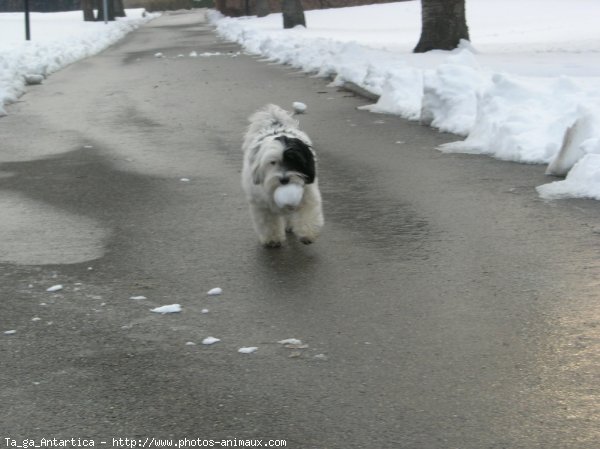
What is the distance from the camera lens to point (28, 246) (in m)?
6.78

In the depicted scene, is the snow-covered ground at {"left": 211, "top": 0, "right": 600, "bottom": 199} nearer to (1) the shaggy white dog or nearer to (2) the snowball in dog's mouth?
(1) the shaggy white dog

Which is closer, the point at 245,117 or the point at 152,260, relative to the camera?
the point at 152,260

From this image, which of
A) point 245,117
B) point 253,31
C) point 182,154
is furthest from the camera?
point 253,31

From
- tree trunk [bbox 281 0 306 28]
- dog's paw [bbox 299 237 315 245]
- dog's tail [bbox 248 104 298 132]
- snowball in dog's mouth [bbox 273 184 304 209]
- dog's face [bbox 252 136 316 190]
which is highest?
dog's tail [bbox 248 104 298 132]

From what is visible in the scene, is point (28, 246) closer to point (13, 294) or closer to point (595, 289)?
point (13, 294)

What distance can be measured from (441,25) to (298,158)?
12909mm

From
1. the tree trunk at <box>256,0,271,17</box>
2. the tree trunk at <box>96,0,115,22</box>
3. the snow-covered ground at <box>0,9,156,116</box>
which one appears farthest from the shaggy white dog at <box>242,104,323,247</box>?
the tree trunk at <box>96,0,115,22</box>

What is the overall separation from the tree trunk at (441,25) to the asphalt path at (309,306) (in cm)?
808

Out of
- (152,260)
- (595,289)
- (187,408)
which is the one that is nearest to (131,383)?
(187,408)

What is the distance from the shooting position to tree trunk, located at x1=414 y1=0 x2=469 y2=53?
17.8 metres

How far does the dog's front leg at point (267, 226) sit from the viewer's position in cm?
650

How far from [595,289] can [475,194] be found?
265 cm

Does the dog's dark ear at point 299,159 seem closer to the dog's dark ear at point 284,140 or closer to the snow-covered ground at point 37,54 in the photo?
the dog's dark ear at point 284,140

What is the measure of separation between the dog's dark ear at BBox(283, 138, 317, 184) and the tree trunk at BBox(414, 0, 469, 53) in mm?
12542
